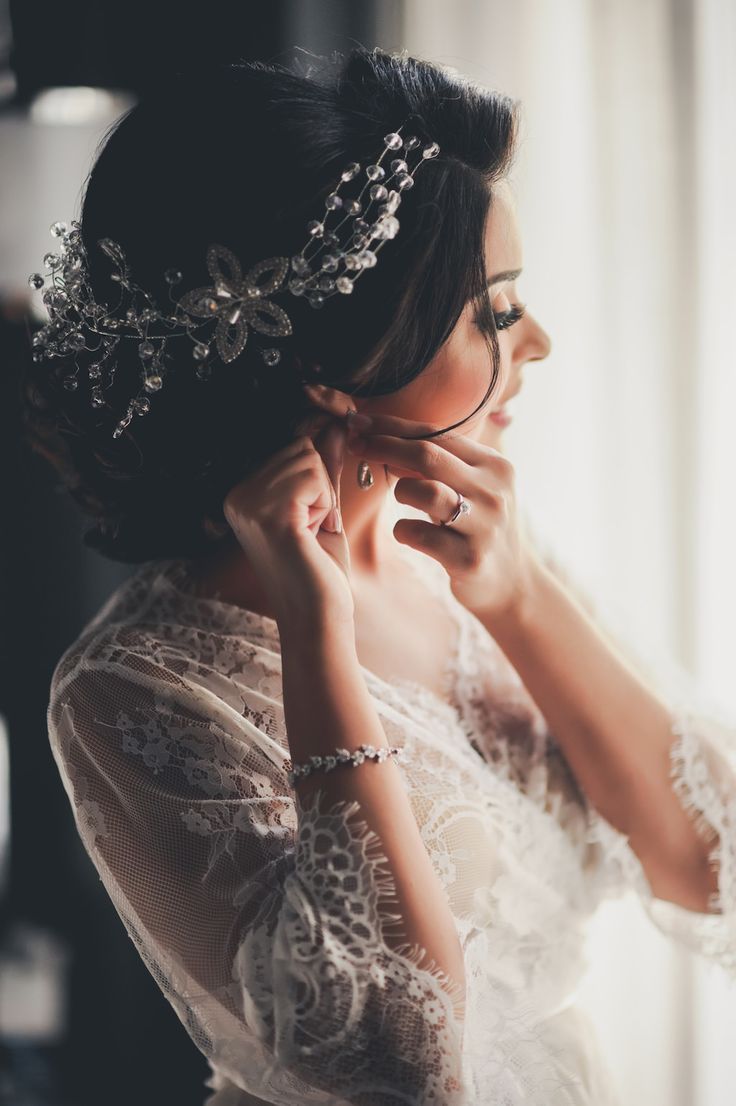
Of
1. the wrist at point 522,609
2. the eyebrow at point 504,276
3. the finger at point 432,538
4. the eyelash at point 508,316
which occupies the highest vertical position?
the eyebrow at point 504,276

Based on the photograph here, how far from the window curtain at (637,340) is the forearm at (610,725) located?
46 cm

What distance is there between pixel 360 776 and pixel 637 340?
1.15 m

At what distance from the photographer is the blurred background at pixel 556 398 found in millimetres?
1689

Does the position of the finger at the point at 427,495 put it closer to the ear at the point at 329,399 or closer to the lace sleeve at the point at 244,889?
the ear at the point at 329,399

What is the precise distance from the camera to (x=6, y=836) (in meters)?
2.17

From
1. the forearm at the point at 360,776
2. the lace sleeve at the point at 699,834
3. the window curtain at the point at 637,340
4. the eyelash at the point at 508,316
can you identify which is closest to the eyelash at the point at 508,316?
the eyelash at the point at 508,316

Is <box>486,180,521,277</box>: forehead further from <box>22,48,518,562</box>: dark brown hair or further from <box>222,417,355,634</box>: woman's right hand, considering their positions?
<box>222,417,355,634</box>: woman's right hand

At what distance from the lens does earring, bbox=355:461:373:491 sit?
3.79 feet

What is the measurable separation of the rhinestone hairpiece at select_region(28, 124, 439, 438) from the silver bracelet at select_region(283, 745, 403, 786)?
390 mm

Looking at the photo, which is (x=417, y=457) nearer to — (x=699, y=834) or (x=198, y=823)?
(x=198, y=823)

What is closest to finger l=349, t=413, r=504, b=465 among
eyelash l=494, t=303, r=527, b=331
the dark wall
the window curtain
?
eyelash l=494, t=303, r=527, b=331

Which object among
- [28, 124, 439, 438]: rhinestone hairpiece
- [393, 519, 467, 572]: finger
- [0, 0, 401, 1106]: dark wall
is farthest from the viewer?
[0, 0, 401, 1106]: dark wall

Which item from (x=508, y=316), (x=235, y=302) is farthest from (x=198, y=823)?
(x=508, y=316)

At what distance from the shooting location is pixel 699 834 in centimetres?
119
